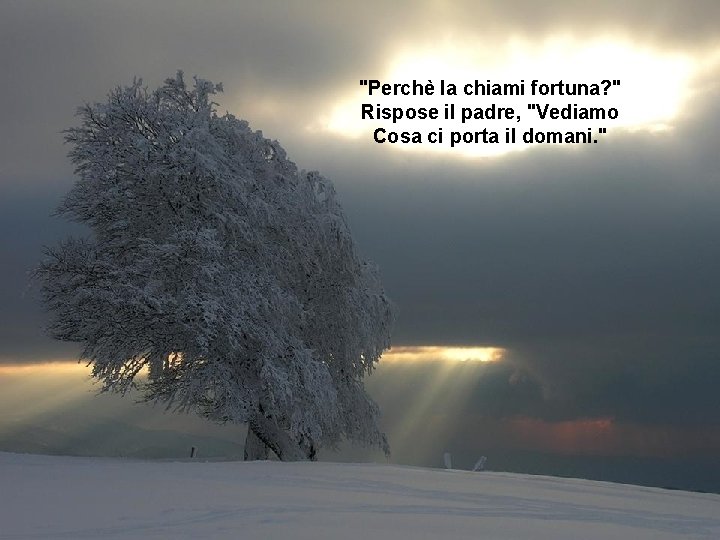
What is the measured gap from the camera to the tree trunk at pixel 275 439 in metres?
21.7

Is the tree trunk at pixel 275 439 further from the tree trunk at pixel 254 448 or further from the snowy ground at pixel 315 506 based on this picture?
the snowy ground at pixel 315 506

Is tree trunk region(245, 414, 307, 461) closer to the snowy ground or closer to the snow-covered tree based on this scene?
the snow-covered tree

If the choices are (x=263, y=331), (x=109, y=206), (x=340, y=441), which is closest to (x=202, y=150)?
(x=109, y=206)

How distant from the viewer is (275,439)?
2181 cm

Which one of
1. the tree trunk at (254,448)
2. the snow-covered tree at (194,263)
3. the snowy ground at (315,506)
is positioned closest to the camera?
the snowy ground at (315,506)

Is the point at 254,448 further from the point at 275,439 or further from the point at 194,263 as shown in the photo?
the point at 194,263

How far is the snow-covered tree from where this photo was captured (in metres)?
19.4

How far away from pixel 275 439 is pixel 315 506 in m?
14.3

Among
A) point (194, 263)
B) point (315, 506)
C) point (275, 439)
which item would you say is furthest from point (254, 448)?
point (315, 506)

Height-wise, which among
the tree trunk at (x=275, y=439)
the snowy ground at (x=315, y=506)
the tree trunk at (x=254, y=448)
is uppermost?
the snowy ground at (x=315, y=506)

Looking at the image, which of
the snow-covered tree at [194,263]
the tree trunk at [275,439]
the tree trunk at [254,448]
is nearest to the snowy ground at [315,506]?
the snow-covered tree at [194,263]

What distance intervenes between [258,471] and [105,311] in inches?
417

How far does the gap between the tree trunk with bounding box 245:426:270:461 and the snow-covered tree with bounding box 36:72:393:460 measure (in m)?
1.37

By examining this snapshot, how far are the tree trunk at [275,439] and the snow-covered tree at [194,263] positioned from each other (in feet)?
0.12
